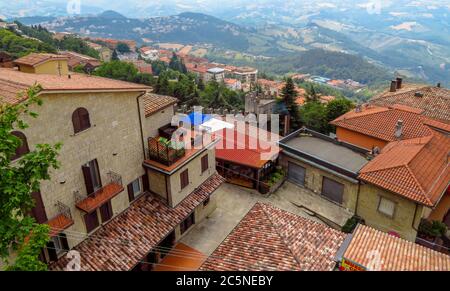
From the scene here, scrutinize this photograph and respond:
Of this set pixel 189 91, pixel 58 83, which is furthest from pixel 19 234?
pixel 189 91

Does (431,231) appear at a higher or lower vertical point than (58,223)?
lower

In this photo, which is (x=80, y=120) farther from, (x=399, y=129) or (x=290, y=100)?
(x=290, y=100)

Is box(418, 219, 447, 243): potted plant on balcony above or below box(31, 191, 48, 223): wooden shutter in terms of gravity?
below

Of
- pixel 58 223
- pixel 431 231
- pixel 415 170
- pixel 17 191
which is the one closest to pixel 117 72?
pixel 58 223

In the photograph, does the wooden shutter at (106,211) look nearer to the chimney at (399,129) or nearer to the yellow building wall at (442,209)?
the yellow building wall at (442,209)

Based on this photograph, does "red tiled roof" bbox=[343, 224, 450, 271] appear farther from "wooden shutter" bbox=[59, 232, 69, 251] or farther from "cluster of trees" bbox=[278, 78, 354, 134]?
"cluster of trees" bbox=[278, 78, 354, 134]

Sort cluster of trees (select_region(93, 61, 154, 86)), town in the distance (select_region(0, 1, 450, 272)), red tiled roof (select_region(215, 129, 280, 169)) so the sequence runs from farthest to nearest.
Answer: cluster of trees (select_region(93, 61, 154, 86)), red tiled roof (select_region(215, 129, 280, 169)), town in the distance (select_region(0, 1, 450, 272))

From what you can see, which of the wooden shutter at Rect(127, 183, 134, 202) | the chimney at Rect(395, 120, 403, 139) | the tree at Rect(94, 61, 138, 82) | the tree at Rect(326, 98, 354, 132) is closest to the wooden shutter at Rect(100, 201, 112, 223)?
the wooden shutter at Rect(127, 183, 134, 202)
